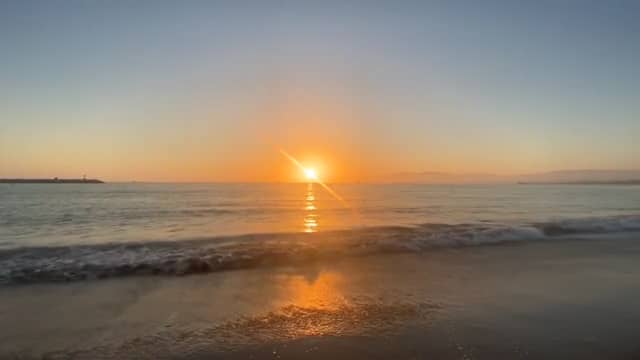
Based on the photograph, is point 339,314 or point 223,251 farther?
point 223,251

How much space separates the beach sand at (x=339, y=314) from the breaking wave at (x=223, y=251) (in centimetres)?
112

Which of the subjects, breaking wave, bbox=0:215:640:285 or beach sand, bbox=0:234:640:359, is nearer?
beach sand, bbox=0:234:640:359

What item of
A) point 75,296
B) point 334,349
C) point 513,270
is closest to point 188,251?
point 75,296

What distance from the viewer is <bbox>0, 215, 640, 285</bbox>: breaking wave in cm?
1459

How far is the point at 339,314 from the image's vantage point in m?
9.76

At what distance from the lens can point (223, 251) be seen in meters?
18.3

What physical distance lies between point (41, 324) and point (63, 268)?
6068 millimetres

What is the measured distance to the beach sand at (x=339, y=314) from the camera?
7.76 meters

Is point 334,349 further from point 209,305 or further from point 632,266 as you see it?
point 632,266

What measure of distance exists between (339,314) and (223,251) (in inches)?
367

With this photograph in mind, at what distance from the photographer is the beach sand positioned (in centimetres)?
776

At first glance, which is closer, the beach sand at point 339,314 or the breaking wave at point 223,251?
the beach sand at point 339,314

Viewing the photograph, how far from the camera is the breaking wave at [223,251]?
47.9 ft

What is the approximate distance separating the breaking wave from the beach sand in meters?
1.12
